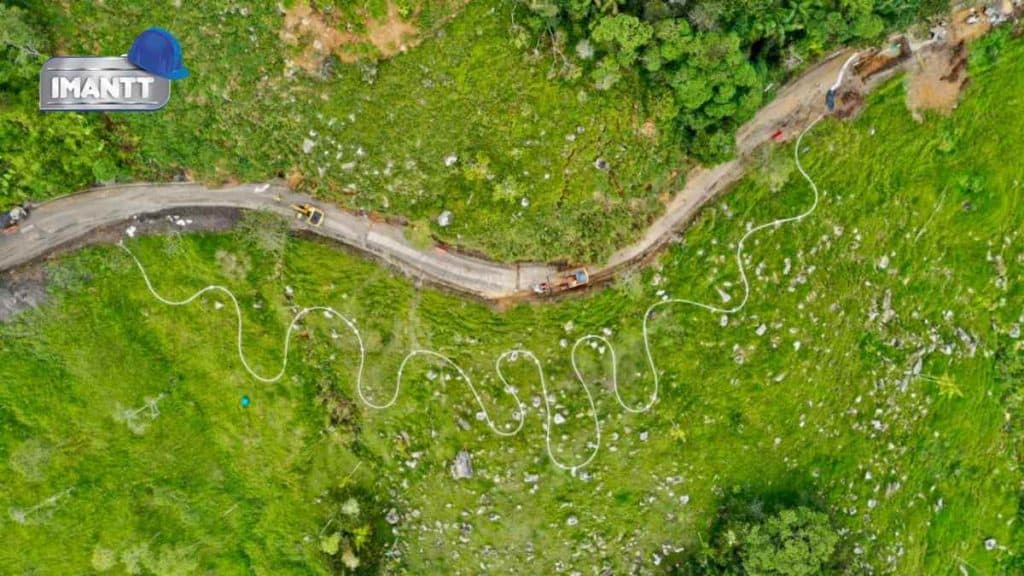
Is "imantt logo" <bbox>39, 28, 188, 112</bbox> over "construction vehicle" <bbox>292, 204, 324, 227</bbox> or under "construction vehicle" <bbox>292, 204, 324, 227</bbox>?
over

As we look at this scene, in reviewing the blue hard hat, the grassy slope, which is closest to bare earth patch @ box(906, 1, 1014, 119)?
the grassy slope

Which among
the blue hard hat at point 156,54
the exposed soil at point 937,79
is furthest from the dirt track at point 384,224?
the exposed soil at point 937,79

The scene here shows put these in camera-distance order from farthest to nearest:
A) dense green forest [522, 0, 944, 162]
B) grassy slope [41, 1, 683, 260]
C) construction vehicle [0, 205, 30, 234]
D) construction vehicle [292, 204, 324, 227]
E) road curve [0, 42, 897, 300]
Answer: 1. road curve [0, 42, 897, 300]
2. construction vehicle [292, 204, 324, 227]
3. construction vehicle [0, 205, 30, 234]
4. grassy slope [41, 1, 683, 260]
5. dense green forest [522, 0, 944, 162]

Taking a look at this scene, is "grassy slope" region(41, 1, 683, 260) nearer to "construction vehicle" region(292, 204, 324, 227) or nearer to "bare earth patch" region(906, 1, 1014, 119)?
"construction vehicle" region(292, 204, 324, 227)

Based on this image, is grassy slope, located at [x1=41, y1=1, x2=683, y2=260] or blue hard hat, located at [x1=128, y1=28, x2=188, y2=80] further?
grassy slope, located at [x1=41, y1=1, x2=683, y2=260]

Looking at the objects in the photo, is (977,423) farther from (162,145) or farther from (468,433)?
(162,145)

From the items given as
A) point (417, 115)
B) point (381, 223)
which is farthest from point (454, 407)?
point (417, 115)
